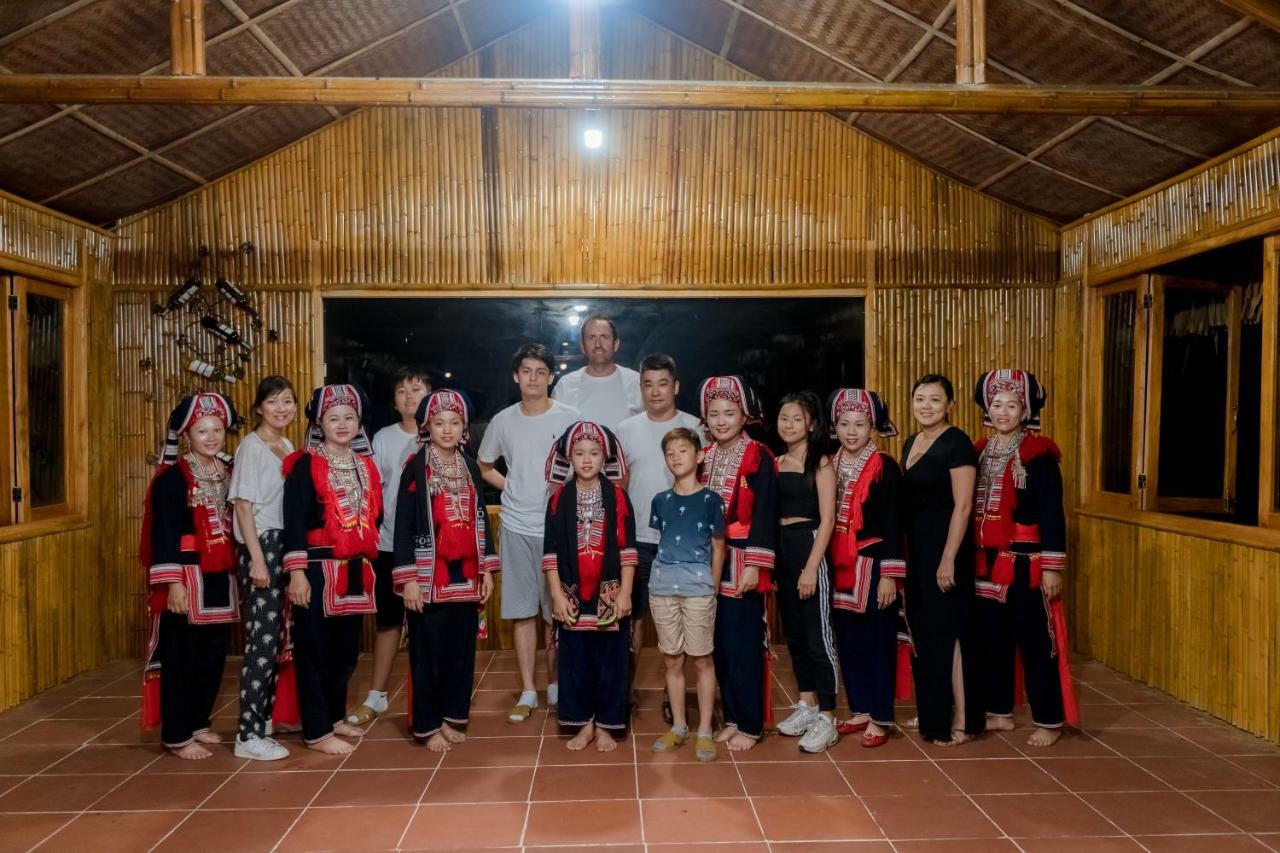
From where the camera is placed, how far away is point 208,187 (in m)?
5.77

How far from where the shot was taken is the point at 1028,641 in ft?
13.2

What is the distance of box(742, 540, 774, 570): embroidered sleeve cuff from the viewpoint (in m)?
3.79

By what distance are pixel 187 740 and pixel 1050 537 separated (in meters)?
3.82

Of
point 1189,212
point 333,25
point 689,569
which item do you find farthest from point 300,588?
point 1189,212

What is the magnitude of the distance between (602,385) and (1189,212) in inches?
124

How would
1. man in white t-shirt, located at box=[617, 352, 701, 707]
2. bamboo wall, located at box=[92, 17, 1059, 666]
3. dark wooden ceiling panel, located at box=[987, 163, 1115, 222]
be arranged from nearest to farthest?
man in white t-shirt, located at box=[617, 352, 701, 707] → dark wooden ceiling panel, located at box=[987, 163, 1115, 222] → bamboo wall, located at box=[92, 17, 1059, 666]

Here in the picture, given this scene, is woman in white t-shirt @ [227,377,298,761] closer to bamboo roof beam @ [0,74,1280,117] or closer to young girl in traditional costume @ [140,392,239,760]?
young girl in traditional costume @ [140,392,239,760]

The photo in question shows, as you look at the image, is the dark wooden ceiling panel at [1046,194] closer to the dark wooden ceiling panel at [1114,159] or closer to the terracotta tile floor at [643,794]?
the dark wooden ceiling panel at [1114,159]

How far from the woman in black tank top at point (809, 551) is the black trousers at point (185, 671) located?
245 centimetres

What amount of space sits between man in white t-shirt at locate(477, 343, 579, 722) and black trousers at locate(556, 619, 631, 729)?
0.48 m

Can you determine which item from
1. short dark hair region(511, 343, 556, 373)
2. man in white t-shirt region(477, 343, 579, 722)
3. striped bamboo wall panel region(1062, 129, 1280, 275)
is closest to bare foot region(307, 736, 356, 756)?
man in white t-shirt region(477, 343, 579, 722)

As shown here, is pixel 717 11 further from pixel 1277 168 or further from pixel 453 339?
pixel 1277 168

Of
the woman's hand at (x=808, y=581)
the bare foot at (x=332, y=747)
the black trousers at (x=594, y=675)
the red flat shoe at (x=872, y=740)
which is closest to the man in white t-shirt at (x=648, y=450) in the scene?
the black trousers at (x=594, y=675)

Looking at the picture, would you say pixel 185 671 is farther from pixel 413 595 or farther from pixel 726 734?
pixel 726 734
